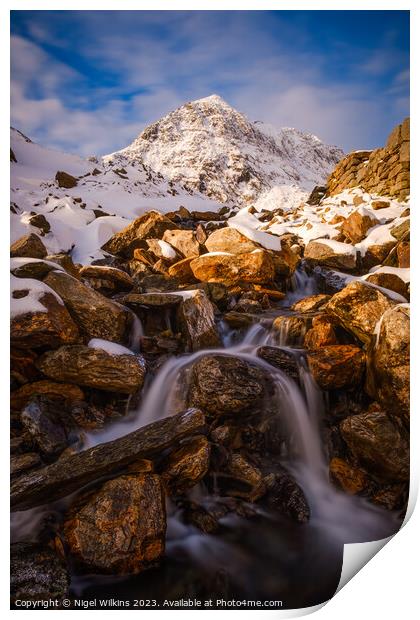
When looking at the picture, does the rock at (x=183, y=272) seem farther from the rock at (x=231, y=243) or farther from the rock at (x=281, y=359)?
the rock at (x=281, y=359)

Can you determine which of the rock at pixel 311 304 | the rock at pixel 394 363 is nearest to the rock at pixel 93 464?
the rock at pixel 394 363

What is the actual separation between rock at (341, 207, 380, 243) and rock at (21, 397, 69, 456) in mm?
5486

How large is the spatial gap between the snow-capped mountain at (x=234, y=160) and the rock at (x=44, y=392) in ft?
11.4

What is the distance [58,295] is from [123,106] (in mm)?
1705

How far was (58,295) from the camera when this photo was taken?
10.2ft

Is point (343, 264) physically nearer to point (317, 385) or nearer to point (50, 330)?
point (317, 385)

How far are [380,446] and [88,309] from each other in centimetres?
271

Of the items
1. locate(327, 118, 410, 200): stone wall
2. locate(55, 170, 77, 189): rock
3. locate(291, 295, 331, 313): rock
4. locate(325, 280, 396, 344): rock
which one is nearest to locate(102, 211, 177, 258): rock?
locate(55, 170, 77, 189): rock

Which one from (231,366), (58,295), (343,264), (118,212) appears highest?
(118,212)

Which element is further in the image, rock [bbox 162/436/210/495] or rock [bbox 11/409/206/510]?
rock [bbox 162/436/210/495]

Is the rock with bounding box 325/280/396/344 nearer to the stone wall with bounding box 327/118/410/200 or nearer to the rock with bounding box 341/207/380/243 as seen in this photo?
the stone wall with bounding box 327/118/410/200

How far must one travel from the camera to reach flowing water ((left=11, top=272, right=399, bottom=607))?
1907 millimetres

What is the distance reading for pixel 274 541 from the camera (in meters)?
2.19
